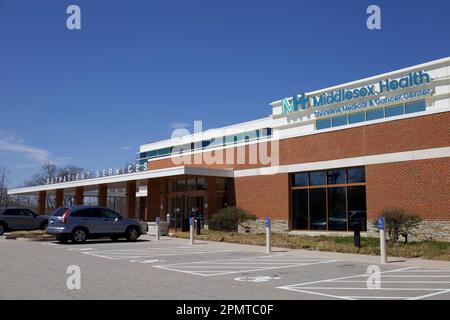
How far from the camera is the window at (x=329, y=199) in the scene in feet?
81.4

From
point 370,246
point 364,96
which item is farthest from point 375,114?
point 370,246

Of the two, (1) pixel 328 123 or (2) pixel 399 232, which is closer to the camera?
(2) pixel 399 232

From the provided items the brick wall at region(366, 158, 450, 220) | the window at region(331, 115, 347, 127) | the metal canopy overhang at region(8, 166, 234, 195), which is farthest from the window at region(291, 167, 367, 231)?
the metal canopy overhang at region(8, 166, 234, 195)

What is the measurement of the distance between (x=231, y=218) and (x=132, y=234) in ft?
22.7

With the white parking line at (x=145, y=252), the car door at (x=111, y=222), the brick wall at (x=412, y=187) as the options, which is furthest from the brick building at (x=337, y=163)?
the car door at (x=111, y=222)

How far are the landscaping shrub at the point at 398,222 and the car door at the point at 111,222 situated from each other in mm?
11973

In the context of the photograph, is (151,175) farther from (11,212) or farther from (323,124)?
(323,124)

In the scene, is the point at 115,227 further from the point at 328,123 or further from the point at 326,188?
the point at 328,123

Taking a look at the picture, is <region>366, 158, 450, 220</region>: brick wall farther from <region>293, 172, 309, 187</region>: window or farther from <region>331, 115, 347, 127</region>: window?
<region>293, 172, 309, 187</region>: window

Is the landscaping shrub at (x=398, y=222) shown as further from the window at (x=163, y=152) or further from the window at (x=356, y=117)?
the window at (x=163, y=152)

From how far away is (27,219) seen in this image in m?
31.0
